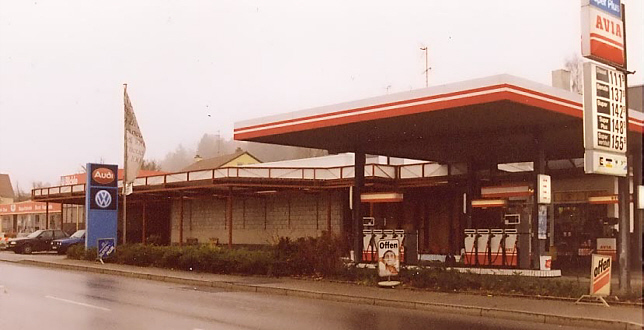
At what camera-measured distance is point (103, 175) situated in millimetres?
33031

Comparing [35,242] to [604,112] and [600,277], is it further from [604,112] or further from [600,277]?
[604,112]

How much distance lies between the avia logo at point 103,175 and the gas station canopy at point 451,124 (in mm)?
11247

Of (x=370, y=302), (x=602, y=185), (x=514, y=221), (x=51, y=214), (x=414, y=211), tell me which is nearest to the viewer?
(x=370, y=302)

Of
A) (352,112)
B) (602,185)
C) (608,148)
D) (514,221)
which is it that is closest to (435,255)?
(602,185)

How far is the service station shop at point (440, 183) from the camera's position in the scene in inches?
768

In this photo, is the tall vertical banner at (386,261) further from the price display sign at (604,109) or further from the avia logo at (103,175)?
the avia logo at (103,175)

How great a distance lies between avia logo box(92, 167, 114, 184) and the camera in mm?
32719

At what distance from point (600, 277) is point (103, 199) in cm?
2393

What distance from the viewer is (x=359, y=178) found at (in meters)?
24.5

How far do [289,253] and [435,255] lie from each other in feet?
Answer: 34.2

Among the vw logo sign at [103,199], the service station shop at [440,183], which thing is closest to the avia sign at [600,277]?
the service station shop at [440,183]

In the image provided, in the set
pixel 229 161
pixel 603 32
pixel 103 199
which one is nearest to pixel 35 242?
pixel 103 199

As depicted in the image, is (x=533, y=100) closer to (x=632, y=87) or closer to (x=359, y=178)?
(x=359, y=178)

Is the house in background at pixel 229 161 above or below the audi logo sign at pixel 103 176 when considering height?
above
